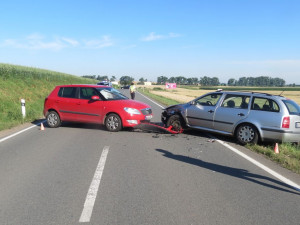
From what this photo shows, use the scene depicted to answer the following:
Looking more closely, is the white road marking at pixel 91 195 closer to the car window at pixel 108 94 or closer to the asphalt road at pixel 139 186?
the asphalt road at pixel 139 186

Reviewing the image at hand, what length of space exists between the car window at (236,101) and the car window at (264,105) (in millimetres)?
→ 221

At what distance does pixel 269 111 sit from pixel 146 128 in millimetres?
4273

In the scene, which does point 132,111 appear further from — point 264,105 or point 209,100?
point 264,105

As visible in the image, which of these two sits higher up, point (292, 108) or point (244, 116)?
point (292, 108)

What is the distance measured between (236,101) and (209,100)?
3.22 ft

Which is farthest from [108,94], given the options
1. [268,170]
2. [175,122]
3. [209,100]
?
[268,170]

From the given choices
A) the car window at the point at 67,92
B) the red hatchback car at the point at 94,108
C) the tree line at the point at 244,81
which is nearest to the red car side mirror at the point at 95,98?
the red hatchback car at the point at 94,108

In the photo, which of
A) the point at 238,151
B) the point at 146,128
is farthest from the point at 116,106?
the point at 238,151

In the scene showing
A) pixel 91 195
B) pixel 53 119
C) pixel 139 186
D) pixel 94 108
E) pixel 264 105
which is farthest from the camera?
pixel 53 119

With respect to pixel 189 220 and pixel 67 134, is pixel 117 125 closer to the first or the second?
pixel 67 134

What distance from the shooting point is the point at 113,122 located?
976cm

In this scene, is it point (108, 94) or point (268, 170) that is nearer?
point (268, 170)

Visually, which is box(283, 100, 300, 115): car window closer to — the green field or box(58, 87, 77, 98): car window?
box(58, 87, 77, 98): car window

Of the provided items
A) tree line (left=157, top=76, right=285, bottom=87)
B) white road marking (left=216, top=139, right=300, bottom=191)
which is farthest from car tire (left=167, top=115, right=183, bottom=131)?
tree line (left=157, top=76, right=285, bottom=87)
